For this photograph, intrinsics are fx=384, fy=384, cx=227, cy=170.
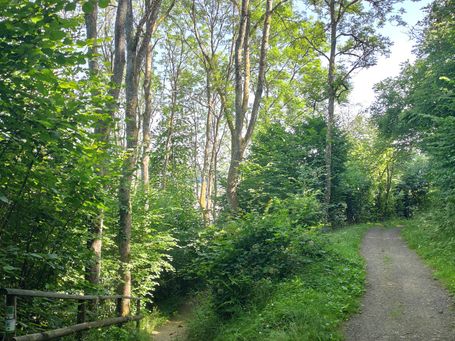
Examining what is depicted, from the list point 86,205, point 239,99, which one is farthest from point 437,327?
point 239,99

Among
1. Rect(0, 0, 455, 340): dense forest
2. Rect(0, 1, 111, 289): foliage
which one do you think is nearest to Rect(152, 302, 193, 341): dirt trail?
Rect(0, 0, 455, 340): dense forest

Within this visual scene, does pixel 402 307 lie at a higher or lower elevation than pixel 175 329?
higher

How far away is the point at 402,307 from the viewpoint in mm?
7516

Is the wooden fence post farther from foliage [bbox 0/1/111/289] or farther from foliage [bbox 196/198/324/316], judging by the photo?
foliage [bbox 196/198/324/316]

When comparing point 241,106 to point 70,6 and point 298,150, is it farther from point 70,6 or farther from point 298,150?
point 70,6

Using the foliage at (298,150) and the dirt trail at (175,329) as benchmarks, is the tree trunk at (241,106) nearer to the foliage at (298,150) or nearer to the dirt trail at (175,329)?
the dirt trail at (175,329)

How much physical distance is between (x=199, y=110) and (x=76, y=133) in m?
34.8

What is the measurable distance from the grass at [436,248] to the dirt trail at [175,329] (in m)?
6.40

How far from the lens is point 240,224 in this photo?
10297mm

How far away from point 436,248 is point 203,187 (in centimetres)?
1761

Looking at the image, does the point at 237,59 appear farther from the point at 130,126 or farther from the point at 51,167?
the point at 51,167

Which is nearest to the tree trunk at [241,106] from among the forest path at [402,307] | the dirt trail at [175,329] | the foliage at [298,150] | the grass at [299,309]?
the dirt trail at [175,329]

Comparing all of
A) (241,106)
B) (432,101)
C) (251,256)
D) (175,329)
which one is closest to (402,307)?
(251,256)

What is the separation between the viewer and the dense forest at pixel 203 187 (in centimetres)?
390
